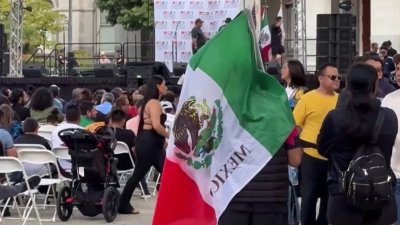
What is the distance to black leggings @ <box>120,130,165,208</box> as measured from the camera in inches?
534

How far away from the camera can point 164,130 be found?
530 inches

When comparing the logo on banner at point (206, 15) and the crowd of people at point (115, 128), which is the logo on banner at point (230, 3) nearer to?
the logo on banner at point (206, 15)

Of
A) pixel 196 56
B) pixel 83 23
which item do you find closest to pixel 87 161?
pixel 196 56

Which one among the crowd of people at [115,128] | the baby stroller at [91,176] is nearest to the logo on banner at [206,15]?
the crowd of people at [115,128]

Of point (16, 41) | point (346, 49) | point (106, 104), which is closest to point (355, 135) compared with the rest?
point (106, 104)

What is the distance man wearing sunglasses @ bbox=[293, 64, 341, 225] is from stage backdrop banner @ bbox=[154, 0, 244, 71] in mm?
20617

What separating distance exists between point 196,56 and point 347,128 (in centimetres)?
120

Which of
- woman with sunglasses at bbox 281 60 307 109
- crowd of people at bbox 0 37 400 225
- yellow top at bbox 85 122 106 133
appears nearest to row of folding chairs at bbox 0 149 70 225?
yellow top at bbox 85 122 106 133

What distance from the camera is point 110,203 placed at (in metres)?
13.4

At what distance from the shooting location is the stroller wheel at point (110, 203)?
522 inches

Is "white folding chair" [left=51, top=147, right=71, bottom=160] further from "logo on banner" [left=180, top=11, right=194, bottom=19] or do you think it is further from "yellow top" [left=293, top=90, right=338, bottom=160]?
"logo on banner" [left=180, top=11, right=194, bottom=19]

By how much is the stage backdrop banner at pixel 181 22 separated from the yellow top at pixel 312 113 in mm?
20685

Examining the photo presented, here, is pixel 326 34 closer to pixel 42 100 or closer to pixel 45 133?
pixel 42 100

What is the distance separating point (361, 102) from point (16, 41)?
2398cm
